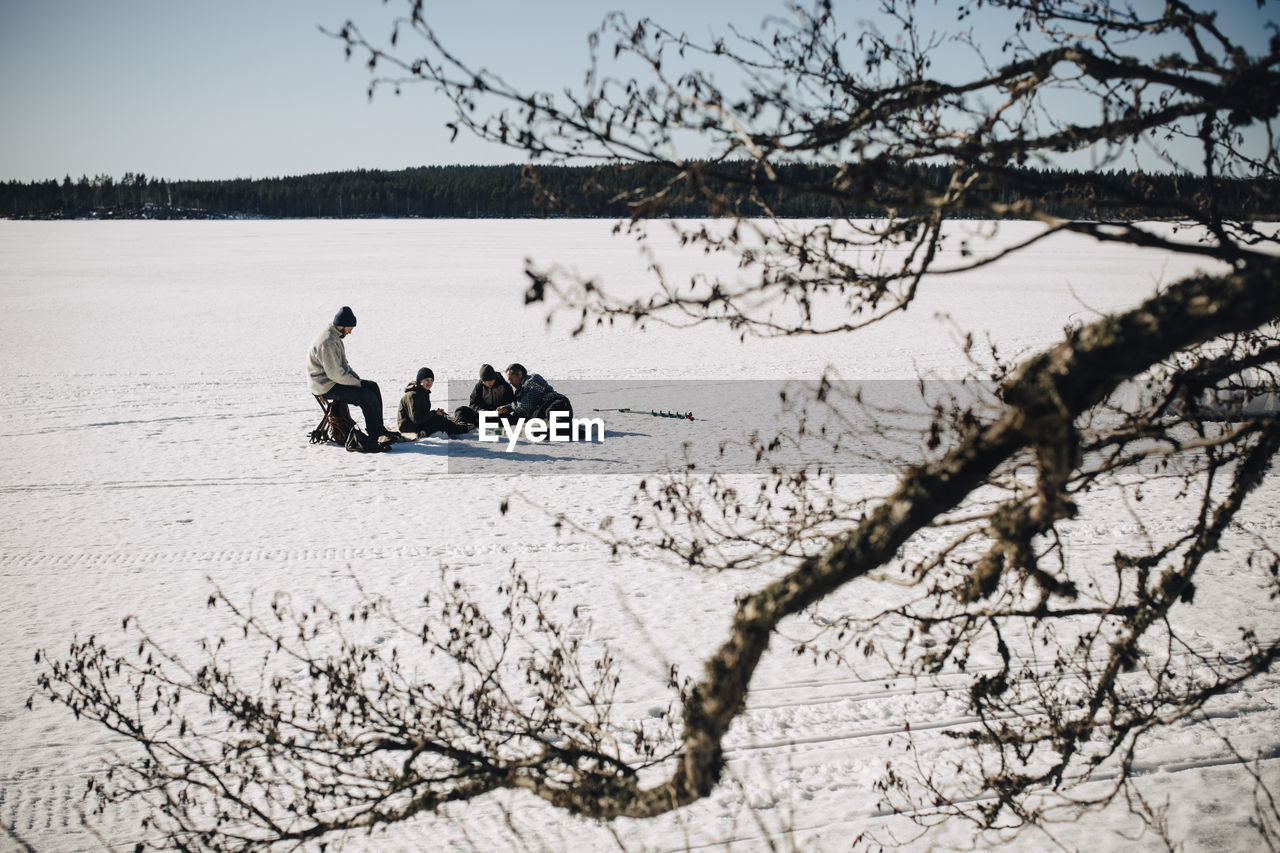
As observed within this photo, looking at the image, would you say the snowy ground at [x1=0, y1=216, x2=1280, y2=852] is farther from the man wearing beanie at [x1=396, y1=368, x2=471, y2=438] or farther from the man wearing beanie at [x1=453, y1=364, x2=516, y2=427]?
the man wearing beanie at [x1=453, y1=364, x2=516, y2=427]

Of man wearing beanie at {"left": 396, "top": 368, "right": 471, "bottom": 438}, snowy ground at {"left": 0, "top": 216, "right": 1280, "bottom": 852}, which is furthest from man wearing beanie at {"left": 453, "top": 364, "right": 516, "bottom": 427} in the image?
snowy ground at {"left": 0, "top": 216, "right": 1280, "bottom": 852}

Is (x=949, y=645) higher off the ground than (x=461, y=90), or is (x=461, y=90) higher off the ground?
(x=461, y=90)

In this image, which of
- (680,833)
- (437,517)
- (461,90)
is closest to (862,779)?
(680,833)

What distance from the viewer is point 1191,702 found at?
3.03 meters

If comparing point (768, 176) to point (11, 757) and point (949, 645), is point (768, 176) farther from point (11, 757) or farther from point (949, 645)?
point (11, 757)

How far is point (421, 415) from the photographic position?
35.6ft

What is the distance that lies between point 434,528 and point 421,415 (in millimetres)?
3365

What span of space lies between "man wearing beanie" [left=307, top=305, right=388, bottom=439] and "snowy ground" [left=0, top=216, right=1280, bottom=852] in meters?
0.55

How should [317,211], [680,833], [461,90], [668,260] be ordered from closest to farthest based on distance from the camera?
1. [461,90]
2. [680,833]
3. [668,260]
4. [317,211]

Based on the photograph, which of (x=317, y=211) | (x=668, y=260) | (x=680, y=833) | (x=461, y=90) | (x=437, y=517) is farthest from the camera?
(x=317, y=211)

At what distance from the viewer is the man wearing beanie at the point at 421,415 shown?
10.8 metres

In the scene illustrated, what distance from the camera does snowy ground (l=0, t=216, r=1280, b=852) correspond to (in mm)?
4238

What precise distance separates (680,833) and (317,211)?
10763 cm

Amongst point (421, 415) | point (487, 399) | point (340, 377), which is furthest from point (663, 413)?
point (340, 377)
